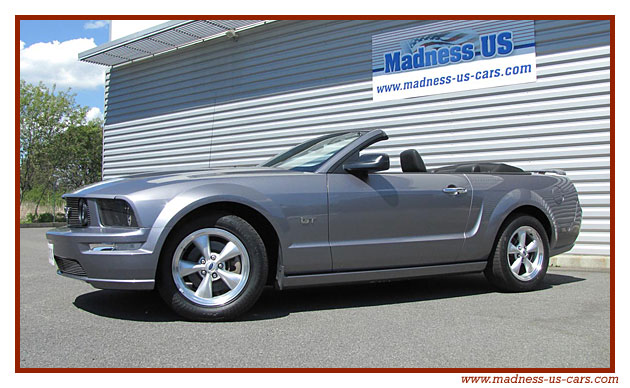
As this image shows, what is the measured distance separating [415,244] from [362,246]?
1.68 feet

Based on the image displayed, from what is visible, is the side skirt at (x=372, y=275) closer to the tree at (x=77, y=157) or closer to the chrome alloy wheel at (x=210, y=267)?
the chrome alloy wheel at (x=210, y=267)

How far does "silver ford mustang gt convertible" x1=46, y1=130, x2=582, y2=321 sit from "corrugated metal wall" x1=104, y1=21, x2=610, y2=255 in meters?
2.54

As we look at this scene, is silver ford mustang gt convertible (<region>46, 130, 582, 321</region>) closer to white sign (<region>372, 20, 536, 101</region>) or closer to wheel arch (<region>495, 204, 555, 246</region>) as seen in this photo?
wheel arch (<region>495, 204, 555, 246</region>)

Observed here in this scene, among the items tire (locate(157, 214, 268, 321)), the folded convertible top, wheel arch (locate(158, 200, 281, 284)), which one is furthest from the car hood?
the folded convertible top

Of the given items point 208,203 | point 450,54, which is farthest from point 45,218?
point 208,203

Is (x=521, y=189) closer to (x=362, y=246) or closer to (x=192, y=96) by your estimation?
(x=362, y=246)

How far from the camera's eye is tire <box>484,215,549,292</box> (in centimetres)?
502

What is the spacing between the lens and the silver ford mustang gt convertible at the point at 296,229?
3.71 meters

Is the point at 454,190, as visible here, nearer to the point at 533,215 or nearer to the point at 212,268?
the point at 533,215

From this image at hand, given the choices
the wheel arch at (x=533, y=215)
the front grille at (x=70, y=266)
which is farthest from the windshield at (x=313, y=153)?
Answer: the front grille at (x=70, y=266)

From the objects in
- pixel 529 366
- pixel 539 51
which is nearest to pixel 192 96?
pixel 539 51

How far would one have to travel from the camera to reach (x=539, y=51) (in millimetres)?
7496

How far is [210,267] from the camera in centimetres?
379

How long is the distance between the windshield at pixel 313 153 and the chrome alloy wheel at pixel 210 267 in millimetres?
940
